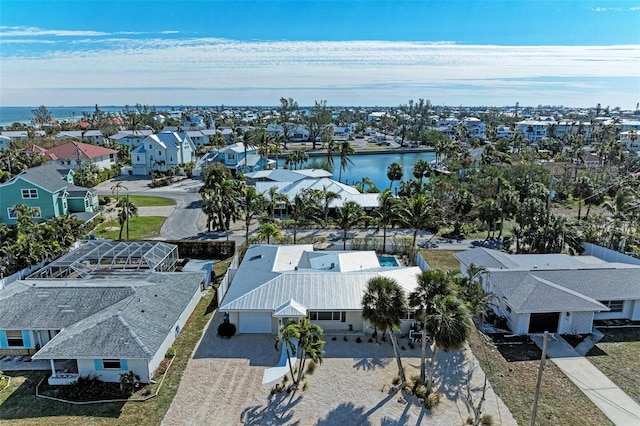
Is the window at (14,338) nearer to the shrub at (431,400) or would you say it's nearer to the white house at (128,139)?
the shrub at (431,400)

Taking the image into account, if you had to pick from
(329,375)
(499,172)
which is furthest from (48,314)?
(499,172)

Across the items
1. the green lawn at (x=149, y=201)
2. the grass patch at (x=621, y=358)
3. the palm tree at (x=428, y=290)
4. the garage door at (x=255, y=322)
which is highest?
the palm tree at (x=428, y=290)

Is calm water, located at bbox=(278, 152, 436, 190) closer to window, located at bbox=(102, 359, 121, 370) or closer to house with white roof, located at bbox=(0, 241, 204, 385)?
house with white roof, located at bbox=(0, 241, 204, 385)

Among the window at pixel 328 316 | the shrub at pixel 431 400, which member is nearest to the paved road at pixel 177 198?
the window at pixel 328 316

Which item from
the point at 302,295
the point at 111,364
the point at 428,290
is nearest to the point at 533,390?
the point at 428,290

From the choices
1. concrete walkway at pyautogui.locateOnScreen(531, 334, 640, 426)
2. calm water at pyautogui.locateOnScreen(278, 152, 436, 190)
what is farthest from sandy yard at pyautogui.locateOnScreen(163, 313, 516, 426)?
calm water at pyautogui.locateOnScreen(278, 152, 436, 190)

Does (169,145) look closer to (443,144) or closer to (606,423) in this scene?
(443,144)
